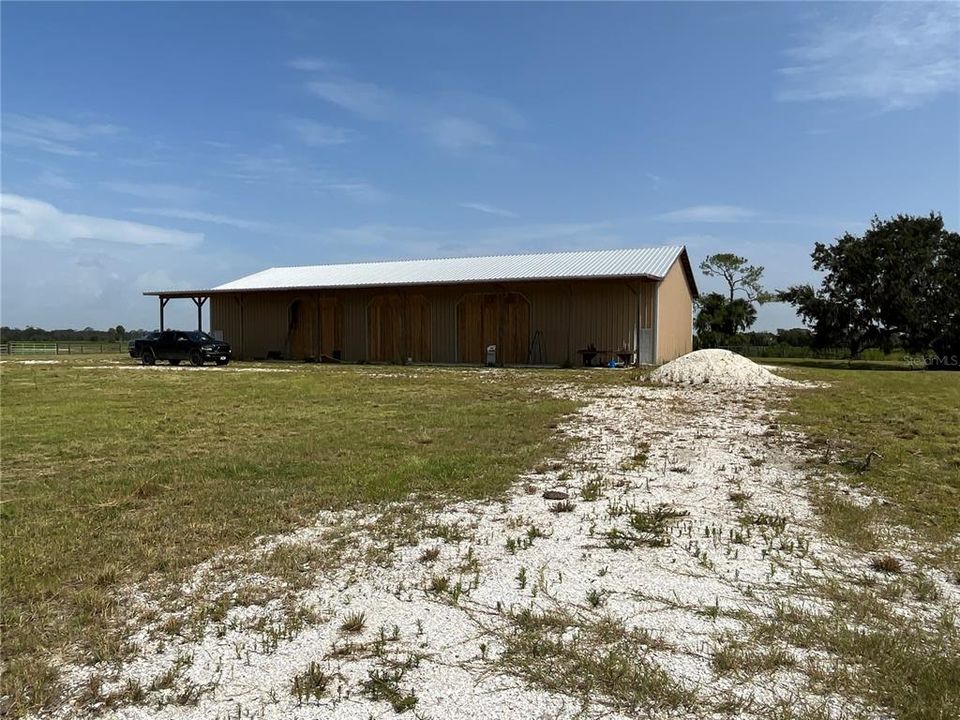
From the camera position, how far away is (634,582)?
3.98 meters

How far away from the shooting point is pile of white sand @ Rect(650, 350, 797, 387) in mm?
16875

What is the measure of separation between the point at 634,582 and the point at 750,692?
1223 millimetres

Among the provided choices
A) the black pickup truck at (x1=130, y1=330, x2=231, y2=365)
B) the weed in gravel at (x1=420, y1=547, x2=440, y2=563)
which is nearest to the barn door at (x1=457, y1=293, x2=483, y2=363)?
the black pickup truck at (x1=130, y1=330, x2=231, y2=365)

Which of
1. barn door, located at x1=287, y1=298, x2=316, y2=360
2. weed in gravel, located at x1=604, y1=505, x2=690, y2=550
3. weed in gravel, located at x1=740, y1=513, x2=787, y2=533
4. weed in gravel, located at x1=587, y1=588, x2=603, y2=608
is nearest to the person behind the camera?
weed in gravel, located at x1=587, y1=588, x2=603, y2=608

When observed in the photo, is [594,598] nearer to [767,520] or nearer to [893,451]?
[767,520]

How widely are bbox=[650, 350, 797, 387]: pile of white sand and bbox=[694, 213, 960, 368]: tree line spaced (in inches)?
701

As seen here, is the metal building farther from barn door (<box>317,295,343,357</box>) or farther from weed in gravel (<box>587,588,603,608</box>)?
weed in gravel (<box>587,588,603,608</box>)

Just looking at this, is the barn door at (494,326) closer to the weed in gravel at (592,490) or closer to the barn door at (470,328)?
the barn door at (470,328)

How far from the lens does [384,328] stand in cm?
2945

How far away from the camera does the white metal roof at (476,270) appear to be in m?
25.6

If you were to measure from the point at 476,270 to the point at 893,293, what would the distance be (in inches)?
775

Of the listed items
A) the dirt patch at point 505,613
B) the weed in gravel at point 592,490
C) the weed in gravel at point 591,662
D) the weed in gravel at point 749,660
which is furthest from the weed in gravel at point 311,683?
the weed in gravel at point 592,490

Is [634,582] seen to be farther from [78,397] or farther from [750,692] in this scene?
[78,397]

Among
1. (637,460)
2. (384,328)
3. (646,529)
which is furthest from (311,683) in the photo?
(384,328)
